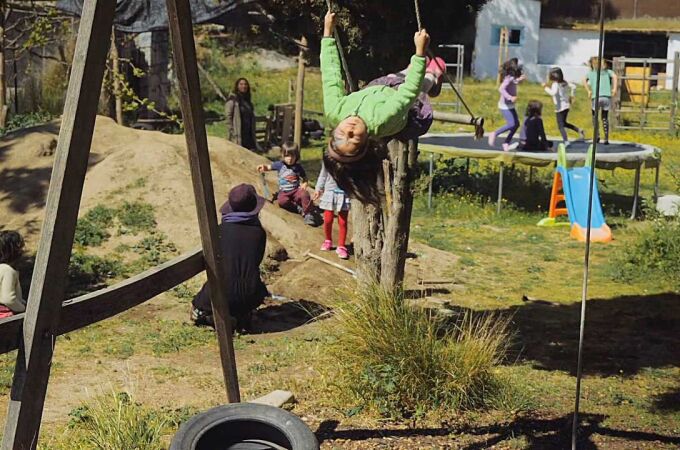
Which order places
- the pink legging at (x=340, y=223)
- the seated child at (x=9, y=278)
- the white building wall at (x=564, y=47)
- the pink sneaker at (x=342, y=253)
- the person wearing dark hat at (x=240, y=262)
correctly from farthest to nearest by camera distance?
the white building wall at (x=564, y=47)
the pink legging at (x=340, y=223)
the pink sneaker at (x=342, y=253)
the person wearing dark hat at (x=240, y=262)
the seated child at (x=9, y=278)

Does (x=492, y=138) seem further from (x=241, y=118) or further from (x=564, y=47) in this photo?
(x=564, y=47)

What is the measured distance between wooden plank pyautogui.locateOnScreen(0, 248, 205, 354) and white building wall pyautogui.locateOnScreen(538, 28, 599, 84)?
36.9m

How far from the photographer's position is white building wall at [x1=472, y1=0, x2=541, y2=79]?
134ft

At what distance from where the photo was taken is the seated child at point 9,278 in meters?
6.97

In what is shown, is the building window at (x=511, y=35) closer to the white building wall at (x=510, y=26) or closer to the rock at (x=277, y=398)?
the white building wall at (x=510, y=26)

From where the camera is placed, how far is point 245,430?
483cm

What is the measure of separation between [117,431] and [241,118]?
1352 centimetres

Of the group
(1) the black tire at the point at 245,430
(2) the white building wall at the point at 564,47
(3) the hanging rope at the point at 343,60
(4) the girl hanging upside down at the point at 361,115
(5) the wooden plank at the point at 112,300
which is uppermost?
(2) the white building wall at the point at 564,47

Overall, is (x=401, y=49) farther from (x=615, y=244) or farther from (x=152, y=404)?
(x=615, y=244)

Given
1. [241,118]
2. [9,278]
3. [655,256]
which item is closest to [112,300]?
[9,278]

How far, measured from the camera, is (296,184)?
1159 centimetres

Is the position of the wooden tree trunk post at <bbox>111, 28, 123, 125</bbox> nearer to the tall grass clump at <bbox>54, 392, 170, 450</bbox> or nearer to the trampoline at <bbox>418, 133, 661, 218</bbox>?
the trampoline at <bbox>418, 133, 661, 218</bbox>

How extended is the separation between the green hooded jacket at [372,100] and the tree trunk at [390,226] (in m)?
1.46

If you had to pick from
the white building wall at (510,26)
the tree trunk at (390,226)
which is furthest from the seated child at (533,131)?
the white building wall at (510,26)
